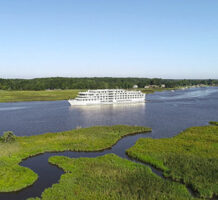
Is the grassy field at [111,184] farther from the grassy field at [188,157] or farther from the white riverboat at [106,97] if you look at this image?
the white riverboat at [106,97]

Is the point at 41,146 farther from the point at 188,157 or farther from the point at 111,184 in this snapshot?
the point at 188,157

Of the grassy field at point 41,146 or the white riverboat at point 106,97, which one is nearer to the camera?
the grassy field at point 41,146

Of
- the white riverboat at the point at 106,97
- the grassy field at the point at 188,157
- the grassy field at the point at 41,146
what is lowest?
the grassy field at the point at 41,146

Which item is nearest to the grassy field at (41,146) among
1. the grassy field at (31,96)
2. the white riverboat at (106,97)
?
the white riverboat at (106,97)

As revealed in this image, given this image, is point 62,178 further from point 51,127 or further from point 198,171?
point 51,127

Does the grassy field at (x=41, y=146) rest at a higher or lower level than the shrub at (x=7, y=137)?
lower

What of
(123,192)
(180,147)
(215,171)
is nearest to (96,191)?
(123,192)

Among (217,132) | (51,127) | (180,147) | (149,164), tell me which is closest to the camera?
(149,164)

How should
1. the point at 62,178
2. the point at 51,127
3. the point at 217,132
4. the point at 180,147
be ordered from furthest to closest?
the point at 51,127 < the point at 217,132 < the point at 180,147 < the point at 62,178

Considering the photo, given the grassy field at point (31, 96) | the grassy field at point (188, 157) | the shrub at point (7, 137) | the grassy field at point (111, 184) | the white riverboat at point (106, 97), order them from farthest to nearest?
the grassy field at point (31, 96) < the white riverboat at point (106, 97) < the shrub at point (7, 137) < the grassy field at point (188, 157) < the grassy field at point (111, 184)
